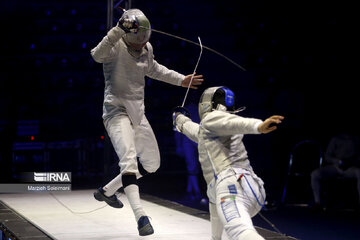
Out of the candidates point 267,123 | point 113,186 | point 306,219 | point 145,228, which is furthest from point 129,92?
point 306,219

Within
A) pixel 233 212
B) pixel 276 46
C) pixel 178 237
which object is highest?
pixel 276 46

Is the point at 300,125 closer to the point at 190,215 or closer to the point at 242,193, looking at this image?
the point at 190,215

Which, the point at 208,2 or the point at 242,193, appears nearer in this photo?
the point at 242,193

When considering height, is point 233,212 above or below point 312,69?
below

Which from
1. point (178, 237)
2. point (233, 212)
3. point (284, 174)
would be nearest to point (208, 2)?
point (284, 174)

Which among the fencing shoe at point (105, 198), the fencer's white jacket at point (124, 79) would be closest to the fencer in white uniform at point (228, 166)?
the fencer's white jacket at point (124, 79)

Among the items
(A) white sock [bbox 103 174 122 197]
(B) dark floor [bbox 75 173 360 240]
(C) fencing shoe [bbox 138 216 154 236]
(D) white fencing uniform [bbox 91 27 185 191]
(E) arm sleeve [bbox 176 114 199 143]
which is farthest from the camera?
(B) dark floor [bbox 75 173 360 240]

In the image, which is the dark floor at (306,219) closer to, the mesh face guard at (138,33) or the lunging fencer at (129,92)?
the lunging fencer at (129,92)

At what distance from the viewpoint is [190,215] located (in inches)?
147

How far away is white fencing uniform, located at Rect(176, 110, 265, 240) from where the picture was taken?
2086 millimetres

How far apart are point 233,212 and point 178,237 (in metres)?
0.92

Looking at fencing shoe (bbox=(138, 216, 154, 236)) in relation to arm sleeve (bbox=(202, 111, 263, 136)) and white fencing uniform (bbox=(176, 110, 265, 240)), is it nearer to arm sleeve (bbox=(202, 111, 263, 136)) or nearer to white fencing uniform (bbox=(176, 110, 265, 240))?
white fencing uniform (bbox=(176, 110, 265, 240))

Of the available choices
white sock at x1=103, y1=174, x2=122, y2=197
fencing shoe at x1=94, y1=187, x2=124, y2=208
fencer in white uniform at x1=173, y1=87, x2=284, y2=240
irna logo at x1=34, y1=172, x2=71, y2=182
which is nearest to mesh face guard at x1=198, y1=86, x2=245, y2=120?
fencer in white uniform at x1=173, y1=87, x2=284, y2=240

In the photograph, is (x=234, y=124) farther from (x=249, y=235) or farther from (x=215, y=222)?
(x=215, y=222)
